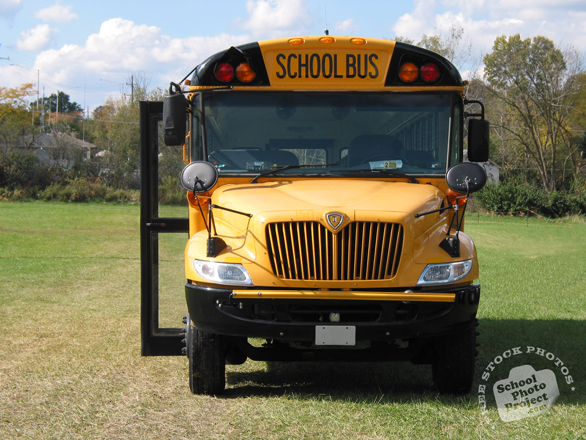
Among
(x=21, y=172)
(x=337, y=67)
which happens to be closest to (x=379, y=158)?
(x=337, y=67)

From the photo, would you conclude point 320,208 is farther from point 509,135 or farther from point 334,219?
point 509,135

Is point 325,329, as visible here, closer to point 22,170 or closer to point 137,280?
point 137,280

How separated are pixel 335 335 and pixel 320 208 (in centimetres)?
82

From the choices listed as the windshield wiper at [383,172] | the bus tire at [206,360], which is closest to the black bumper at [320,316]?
the bus tire at [206,360]

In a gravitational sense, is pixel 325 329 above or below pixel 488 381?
above

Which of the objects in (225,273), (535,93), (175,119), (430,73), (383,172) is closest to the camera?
(225,273)

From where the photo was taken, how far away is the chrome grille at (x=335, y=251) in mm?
4434

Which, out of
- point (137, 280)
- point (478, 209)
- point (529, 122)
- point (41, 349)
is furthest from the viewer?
point (529, 122)

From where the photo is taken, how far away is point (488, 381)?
5516mm

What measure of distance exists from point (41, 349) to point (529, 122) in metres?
47.0

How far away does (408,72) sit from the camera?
17.8 feet

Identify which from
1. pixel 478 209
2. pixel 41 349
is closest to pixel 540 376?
pixel 41 349

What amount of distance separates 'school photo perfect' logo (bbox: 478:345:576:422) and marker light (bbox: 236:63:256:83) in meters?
2.91

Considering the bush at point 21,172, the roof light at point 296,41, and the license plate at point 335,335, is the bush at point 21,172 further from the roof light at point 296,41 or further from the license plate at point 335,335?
the license plate at point 335,335
